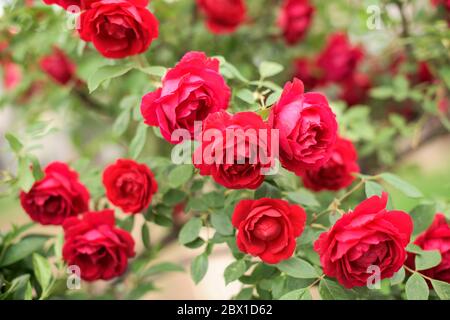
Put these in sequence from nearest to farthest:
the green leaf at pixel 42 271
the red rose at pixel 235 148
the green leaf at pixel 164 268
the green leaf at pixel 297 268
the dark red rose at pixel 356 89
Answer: the red rose at pixel 235 148
the green leaf at pixel 297 268
the green leaf at pixel 42 271
the green leaf at pixel 164 268
the dark red rose at pixel 356 89

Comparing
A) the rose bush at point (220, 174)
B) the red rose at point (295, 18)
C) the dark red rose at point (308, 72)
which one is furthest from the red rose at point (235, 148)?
the dark red rose at point (308, 72)

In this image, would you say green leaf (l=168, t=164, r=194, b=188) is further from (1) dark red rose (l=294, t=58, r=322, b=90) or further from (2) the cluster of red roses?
(1) dark red rose (l=294, t=58, r=322, b=90)

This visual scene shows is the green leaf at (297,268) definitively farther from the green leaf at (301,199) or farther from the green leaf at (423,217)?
the green leaf at (423,217)

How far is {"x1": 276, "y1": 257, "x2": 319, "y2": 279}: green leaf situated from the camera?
0.66 m

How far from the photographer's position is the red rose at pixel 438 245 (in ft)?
2.32

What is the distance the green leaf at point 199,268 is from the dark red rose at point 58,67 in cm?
75

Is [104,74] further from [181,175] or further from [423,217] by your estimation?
[423,217]

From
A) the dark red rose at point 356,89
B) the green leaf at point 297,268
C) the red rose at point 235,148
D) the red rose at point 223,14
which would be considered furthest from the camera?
the dark red rose at point 356,89

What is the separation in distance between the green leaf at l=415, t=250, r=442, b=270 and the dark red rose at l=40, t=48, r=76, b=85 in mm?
954

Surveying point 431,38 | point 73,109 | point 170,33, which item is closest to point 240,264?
point 431,38

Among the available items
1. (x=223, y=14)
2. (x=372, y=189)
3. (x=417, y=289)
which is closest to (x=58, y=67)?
(x=223, y=14)

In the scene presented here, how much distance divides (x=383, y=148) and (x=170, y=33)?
1.85ft

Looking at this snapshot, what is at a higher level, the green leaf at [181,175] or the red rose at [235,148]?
the green leaf at [181,175]
